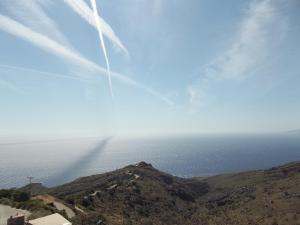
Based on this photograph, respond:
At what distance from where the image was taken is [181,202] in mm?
126500

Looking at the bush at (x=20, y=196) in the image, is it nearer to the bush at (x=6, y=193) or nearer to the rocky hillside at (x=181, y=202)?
the bush at (x=6, y=193)

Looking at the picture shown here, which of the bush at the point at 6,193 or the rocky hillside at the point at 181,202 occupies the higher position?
the bush at the point at 6,193

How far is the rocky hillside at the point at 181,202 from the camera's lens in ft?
278

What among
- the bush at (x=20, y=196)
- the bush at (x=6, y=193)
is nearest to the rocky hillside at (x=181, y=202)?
the bush at (x=20, y=196)

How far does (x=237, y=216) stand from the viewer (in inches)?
3871

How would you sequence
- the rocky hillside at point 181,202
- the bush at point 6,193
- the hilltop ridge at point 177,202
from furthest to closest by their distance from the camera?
the rocky hillside at point 181,202 → the hilltop ridge at point 177,202 → the bush at point 6,193

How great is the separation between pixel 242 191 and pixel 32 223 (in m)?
129

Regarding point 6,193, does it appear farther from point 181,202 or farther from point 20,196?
point 181,202

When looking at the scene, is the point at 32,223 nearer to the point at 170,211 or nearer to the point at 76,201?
the point at 76,201

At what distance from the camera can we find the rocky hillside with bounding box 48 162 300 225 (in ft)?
278

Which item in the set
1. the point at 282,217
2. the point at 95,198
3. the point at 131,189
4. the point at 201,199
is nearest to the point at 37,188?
the point at 131,189

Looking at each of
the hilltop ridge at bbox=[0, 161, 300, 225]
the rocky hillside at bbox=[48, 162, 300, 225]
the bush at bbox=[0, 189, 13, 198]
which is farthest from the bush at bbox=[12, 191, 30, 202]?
the rocky hillside at bbox=[48, 162, 300, 225]

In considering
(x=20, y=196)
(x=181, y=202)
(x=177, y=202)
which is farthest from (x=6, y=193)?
(x=181, y=202)

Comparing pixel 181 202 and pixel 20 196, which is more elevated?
pixel 20 196
